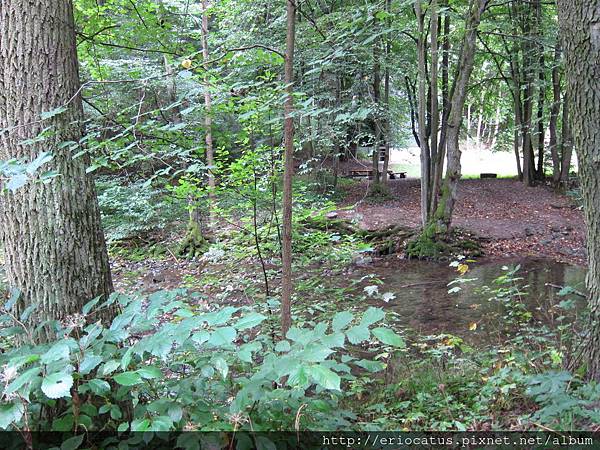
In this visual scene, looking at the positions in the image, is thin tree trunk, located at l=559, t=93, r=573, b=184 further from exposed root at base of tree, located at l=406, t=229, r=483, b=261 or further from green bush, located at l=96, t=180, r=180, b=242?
green bush, located at l=96, t=180, r=180, b=242

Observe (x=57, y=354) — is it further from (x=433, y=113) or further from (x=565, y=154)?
(x=565, y=154)

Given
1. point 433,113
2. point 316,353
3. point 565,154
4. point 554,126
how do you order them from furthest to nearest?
point 554,126
point 565,154
point 433,113
point 316,353

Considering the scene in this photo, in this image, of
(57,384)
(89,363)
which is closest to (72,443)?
(89,363)

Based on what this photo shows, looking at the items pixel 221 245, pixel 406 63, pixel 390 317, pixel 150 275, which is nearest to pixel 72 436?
pixel 221 245

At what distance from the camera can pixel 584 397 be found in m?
2.61

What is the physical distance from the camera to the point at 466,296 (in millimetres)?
7941

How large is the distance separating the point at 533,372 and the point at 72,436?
3066 mm

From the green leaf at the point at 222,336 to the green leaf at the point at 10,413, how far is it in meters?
0.78

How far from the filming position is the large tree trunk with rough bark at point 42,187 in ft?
8.00

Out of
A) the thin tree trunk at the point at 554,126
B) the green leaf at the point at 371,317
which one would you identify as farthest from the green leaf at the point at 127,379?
the thin tree trunk at the point at 554,126

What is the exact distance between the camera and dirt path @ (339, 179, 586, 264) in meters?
11.7

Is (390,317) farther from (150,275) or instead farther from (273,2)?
(273,2)

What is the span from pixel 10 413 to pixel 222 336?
860 millimetres

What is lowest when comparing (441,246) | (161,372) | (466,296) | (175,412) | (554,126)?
(466,296)
